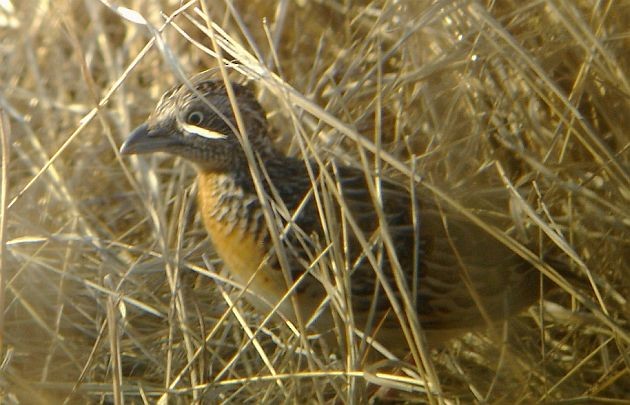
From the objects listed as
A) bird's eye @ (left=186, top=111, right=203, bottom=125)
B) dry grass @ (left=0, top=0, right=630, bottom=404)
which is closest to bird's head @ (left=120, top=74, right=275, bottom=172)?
bird's eye @ (left=186, top=111, right=203, bottom=125)

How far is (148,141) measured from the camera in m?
2.96

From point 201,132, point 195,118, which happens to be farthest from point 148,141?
point 201,132

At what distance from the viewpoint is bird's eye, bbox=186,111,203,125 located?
2.98 m

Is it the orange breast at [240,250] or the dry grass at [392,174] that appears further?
the orange breast at [240,250]

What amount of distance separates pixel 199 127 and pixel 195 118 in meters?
0.06

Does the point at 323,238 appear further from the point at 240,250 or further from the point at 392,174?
the point at 392,174

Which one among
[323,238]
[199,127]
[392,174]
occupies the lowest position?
[392,174]

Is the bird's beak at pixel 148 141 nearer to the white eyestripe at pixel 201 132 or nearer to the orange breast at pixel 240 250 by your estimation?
the white eyestripe at pixel 201 132

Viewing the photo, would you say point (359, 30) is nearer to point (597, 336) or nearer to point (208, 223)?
point (208, 223)

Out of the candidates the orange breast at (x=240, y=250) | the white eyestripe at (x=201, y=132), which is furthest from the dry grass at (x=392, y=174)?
the white eyestripe at (x=201, y=132)

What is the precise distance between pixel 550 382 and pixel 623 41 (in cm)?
99

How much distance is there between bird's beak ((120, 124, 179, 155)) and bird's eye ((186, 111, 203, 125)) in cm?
6

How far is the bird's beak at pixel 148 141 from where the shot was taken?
295 centimetres

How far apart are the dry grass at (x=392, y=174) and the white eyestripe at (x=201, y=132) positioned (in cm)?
20
